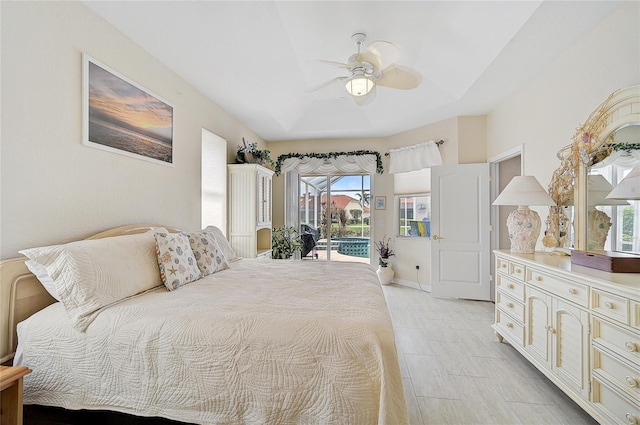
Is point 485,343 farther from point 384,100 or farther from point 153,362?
point 384,100

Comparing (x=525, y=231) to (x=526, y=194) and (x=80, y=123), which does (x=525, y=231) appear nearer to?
(x=526, y=194)

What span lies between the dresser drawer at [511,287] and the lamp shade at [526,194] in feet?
2.24

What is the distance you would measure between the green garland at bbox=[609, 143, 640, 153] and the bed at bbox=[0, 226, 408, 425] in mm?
1939

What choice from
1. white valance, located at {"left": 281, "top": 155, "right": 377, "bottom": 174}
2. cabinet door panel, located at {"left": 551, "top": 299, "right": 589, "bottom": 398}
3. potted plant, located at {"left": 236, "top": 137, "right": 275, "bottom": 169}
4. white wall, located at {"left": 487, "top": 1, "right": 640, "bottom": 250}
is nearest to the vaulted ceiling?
white wall, located at {"left": 487, "top": 1, "right": 640, "bottom": 250}

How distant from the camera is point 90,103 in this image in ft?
6.49

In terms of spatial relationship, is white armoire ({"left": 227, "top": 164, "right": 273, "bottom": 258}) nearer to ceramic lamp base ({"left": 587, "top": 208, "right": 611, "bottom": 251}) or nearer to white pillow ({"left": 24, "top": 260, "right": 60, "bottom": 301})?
white pillow ({"left": 24, "top": 260, "right": 60, "bottom": 301})

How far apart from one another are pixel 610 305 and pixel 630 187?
809 millimetres

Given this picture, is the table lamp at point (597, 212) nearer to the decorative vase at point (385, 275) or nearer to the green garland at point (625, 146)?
the green garland at point (625, 146)

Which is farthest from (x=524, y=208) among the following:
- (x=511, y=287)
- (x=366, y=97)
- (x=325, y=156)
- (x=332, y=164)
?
(x=325, y=156)

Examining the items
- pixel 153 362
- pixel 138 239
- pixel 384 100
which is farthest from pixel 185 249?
Result: pixel 384 100

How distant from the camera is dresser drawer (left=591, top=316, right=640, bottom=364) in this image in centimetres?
132

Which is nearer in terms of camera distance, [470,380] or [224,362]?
[224,362]

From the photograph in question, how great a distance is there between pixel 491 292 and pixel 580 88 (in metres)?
2.75

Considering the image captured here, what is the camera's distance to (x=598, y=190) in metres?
2.05
